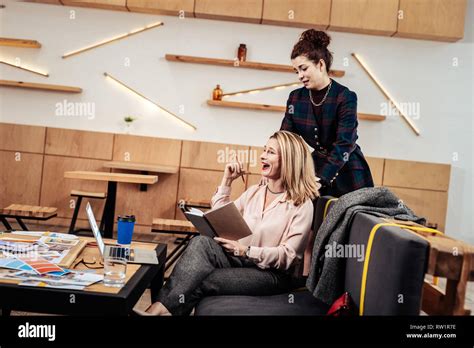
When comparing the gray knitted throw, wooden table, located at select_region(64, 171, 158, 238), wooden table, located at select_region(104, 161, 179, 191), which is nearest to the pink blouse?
the gray knitted throw

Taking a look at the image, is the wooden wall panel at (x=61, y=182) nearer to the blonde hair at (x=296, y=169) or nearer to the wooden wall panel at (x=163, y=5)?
the wooden wall panel at (x=163, y=5)

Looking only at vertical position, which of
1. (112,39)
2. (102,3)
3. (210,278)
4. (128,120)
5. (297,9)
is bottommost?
(210,278)

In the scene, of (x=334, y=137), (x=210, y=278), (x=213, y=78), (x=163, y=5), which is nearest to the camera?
(x=210, y=278)

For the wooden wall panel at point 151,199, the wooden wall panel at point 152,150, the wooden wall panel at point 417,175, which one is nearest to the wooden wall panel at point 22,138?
the wooden wall panel at point 152,150

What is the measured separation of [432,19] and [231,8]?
2050 millimetres

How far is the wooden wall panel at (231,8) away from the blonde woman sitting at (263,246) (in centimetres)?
331

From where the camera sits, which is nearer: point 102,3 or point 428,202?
point 102,3

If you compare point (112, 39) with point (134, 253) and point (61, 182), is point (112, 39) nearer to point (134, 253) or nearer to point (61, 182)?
point (61, 182)

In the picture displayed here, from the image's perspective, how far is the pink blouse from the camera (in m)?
2.40

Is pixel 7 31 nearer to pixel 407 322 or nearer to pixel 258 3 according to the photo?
pixel 258 3

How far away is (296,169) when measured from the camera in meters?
2.56

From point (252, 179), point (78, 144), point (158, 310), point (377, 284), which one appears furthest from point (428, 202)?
point (377, 284)

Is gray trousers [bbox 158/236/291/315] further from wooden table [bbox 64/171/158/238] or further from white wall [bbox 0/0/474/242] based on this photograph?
white wall [bbox 0/0/474/242]

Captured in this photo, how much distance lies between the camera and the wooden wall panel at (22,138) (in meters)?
5.72
